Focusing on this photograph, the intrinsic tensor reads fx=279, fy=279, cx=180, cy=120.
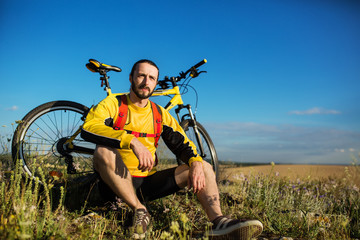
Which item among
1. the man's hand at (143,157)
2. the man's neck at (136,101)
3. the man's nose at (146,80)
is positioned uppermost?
the man's nose at (146,80)

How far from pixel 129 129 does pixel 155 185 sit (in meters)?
0.73

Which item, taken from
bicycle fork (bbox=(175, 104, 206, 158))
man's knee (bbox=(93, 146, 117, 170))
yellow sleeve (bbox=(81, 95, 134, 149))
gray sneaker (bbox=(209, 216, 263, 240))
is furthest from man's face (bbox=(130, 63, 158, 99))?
bicycle fork (bbox=(175, 104, 206, 158))

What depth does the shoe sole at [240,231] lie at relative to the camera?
2520mm

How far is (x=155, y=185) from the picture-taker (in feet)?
10.8

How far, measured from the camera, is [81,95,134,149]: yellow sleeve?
274cm

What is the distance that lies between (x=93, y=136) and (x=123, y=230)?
1.04 metres

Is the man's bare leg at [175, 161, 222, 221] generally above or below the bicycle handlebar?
below

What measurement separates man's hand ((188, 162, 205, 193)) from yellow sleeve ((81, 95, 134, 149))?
30.5 inches

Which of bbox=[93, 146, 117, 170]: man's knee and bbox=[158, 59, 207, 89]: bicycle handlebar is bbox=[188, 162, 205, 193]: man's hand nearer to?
bbox=[93, 146, 117, 170]: man's knee

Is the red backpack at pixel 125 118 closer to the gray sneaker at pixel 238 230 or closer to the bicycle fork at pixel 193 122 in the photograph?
the gray sneaker at pixel 238 230

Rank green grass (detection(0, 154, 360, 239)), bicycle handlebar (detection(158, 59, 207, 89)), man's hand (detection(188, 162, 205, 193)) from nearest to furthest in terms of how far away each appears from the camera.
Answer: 1. green grass (detection(0, 154, 360, 239))
2. man's hand (detection(188, 162, 205, 193))
3. bicycle handlebar (detection(158, 59, 207, 89))

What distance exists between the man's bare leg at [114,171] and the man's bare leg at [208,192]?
1.95ft

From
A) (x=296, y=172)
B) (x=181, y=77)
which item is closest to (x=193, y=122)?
(x=181, y=77)

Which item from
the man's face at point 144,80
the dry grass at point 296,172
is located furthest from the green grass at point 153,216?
the man's face at point 144,80
